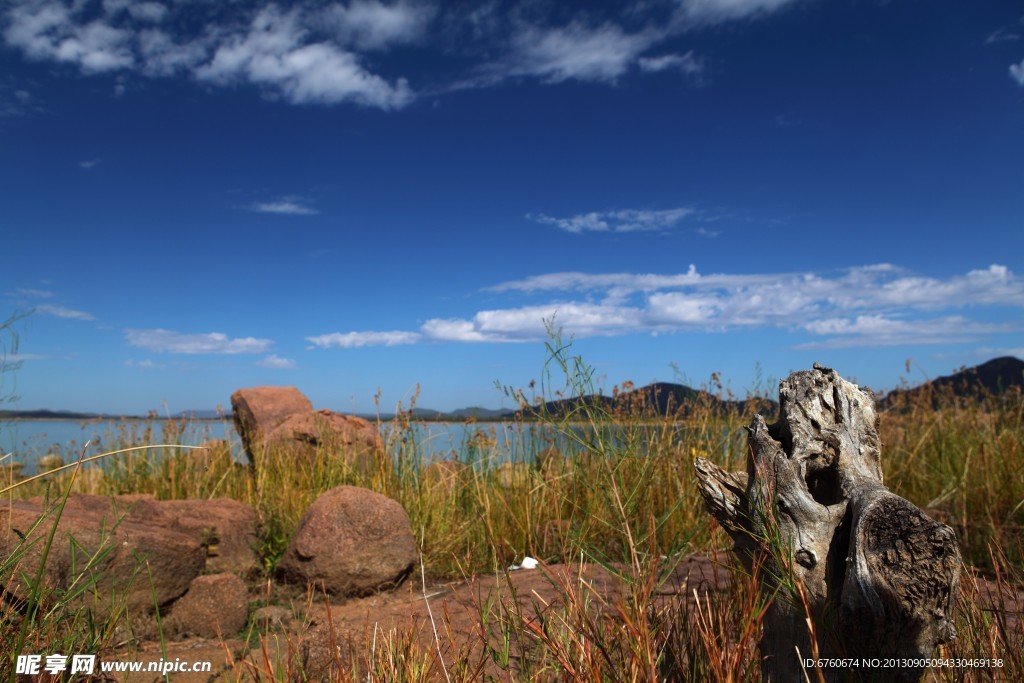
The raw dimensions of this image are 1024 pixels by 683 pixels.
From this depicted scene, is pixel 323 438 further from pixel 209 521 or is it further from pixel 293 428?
pixel 209 521

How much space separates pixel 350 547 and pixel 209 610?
1023mm

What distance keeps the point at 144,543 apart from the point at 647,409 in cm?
426

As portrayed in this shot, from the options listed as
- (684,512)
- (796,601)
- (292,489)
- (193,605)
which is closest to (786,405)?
(796,601)

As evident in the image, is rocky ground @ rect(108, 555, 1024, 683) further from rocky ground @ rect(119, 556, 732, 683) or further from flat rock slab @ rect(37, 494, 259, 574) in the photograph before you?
flat rock slab @ rect(37, 494, 259, 574)

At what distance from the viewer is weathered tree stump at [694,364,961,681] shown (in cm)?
178

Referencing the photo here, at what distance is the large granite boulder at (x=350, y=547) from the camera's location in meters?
5.04

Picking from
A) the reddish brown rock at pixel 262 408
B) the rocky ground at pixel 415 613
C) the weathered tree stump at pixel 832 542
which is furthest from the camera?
the reddish brown rock at pixel 262 408

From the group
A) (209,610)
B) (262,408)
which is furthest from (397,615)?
(262,408)

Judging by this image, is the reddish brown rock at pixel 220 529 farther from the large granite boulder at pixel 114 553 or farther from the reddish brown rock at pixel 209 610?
the reddish brown rock at pixel 209 610

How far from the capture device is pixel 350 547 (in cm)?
507

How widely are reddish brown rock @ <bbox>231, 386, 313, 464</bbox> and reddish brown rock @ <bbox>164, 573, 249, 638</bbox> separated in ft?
15.0

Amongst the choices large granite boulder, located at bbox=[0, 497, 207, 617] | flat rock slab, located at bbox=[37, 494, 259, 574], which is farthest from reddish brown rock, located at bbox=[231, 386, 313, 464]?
large granite boulder, located at bbox=[0, 497, 207, 617]

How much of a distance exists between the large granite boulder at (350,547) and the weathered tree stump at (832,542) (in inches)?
127

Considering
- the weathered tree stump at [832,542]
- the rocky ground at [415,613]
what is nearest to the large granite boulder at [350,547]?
the rocky ground at [415,613]
